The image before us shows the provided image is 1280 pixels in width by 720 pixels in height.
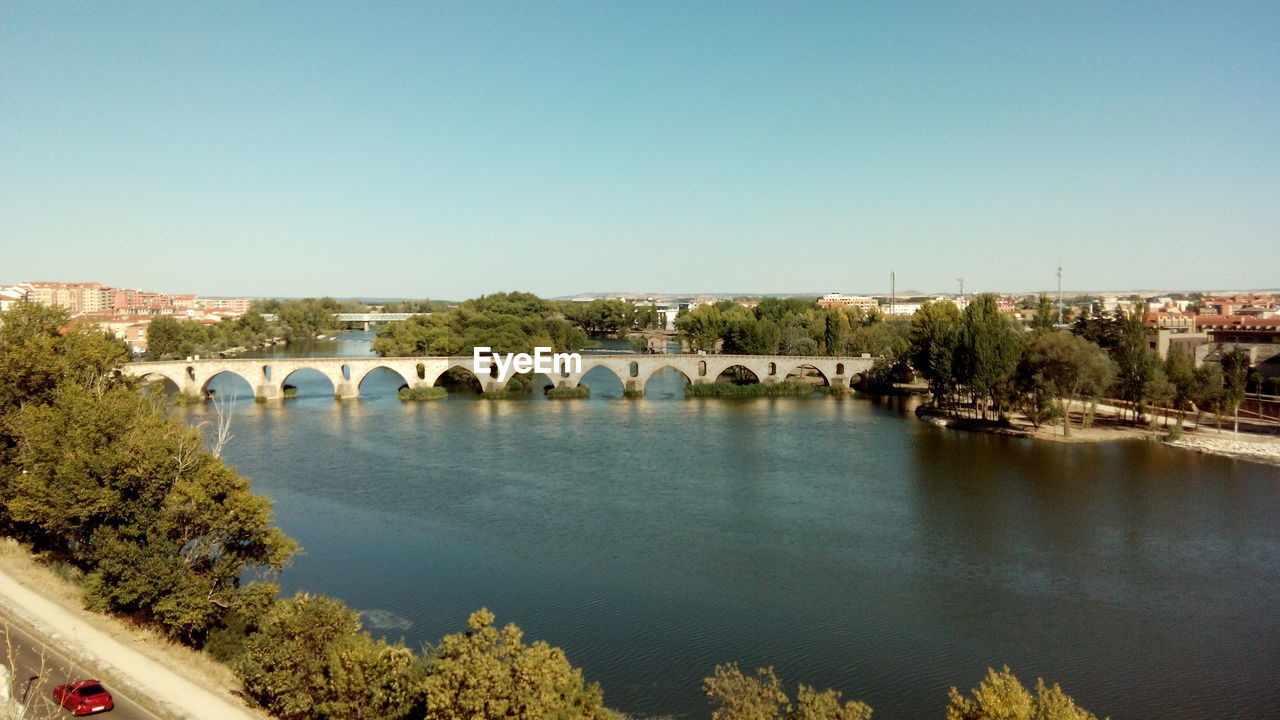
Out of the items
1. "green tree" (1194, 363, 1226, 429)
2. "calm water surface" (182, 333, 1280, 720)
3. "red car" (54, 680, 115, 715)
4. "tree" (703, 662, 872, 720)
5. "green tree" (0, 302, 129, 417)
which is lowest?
"calm water surface" (182, 333, 1280, 720)

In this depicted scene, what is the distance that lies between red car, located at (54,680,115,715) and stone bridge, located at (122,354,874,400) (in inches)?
1041

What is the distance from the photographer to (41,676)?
27.0ft

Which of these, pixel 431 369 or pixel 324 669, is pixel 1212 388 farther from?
pixel 431 369

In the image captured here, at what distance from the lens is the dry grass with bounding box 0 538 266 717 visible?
1003cm

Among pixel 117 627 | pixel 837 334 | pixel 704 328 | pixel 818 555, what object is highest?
pixel 704 328

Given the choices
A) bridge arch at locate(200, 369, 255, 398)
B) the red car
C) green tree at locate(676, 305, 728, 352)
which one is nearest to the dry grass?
the red car

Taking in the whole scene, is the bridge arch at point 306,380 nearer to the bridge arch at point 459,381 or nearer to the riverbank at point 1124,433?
the bridge arch at point 459,381

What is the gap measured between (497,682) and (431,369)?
1250 inches

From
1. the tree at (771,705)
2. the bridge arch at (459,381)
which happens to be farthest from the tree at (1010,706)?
the bridge arch at (459,381)

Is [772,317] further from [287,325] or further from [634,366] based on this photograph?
[287,325]

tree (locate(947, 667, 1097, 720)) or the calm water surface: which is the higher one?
tree (locate(947, 667, 1097, 720))

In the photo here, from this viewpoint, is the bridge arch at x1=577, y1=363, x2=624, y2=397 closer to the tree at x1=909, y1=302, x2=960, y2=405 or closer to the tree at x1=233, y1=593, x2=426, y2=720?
the tree at x1=909, y1=302, x2=960, y2=405

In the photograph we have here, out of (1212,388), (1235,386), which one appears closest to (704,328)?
(1212,388)

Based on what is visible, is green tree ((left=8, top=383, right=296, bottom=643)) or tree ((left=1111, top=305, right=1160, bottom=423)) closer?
green tree ((left=8, top=383, right=296, bottom=643))
